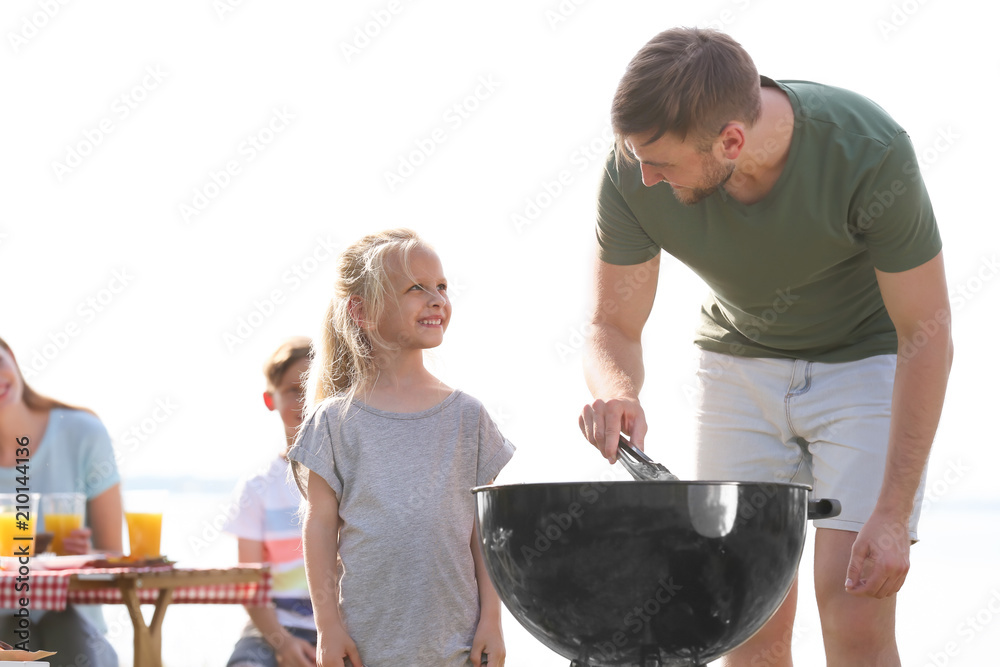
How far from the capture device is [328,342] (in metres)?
2.04

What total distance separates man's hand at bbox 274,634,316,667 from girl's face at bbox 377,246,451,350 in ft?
3.26

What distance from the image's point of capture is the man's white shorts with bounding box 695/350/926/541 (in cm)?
181

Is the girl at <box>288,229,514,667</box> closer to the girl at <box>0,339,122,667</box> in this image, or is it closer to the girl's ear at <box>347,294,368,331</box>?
the girl's ear at <box>347,294,368,331</box>

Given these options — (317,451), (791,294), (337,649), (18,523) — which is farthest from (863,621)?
(18,523)

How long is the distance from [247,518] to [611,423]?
1.61m

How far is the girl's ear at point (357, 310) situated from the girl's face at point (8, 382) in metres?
1.42

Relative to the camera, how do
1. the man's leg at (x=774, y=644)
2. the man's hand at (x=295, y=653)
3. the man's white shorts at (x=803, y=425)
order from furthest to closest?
the man's hand at (x=295, y=653)
the man's leg at (x=774, y=644)
the man's white shorts at (x=803, y=425)

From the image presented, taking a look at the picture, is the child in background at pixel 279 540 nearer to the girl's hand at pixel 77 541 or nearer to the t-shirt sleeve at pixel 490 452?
the girl's hand at pixel 77 541

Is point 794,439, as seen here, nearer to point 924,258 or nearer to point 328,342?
point 924,258

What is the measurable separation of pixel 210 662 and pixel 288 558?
1841 millimetres

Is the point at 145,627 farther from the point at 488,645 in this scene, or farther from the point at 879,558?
the point at 879,558

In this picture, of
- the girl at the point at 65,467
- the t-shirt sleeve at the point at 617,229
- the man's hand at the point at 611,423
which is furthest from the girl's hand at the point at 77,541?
the man's hand at the point at 611,423

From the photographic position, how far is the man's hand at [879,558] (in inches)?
63.2

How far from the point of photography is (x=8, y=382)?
111 inches
